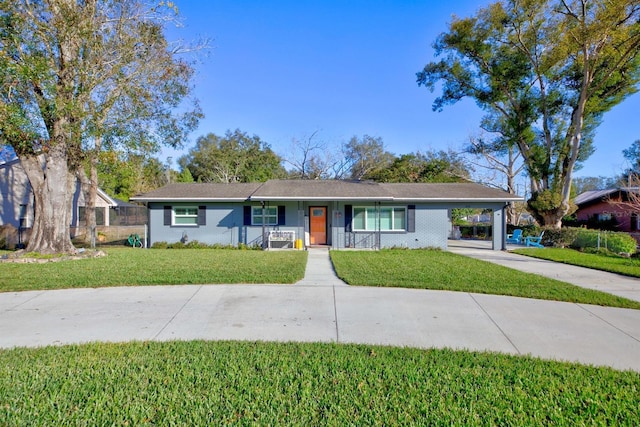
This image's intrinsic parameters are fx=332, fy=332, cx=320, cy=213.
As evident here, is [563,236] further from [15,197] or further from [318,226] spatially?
[15,197]

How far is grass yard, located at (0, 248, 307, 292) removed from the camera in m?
7.14

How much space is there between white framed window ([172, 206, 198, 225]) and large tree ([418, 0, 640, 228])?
669 inches

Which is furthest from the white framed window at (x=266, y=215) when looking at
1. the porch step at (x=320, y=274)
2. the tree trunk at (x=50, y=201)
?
the tree trunk at (x=50, y=201)

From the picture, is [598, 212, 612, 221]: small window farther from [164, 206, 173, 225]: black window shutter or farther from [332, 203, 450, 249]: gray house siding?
[164, 206, 173, 225]: black window shutter

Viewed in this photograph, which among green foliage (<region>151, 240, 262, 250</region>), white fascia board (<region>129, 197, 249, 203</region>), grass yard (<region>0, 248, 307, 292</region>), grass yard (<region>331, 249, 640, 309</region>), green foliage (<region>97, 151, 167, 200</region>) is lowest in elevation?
grass yard (<region>331, 249, 640, 309</region>)

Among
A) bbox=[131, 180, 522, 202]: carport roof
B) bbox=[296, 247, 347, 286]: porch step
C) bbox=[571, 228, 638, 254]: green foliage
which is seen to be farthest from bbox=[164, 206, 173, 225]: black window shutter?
bbox=[571, 228, 638, 254]: green foliage

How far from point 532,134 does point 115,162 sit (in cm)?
2243

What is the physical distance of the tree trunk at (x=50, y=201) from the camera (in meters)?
11.3

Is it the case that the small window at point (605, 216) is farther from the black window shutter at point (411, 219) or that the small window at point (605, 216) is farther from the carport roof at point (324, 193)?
the black window shutter at point (411, 219)

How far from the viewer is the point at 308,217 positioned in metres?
16.1

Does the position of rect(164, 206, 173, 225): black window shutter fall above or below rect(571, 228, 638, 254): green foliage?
above

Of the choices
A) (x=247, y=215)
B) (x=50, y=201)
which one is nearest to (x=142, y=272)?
(x=50, y=201)

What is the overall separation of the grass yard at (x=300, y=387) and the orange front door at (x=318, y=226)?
12362 mm

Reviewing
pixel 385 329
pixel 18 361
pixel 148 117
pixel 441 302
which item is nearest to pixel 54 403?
pixel 18 361
